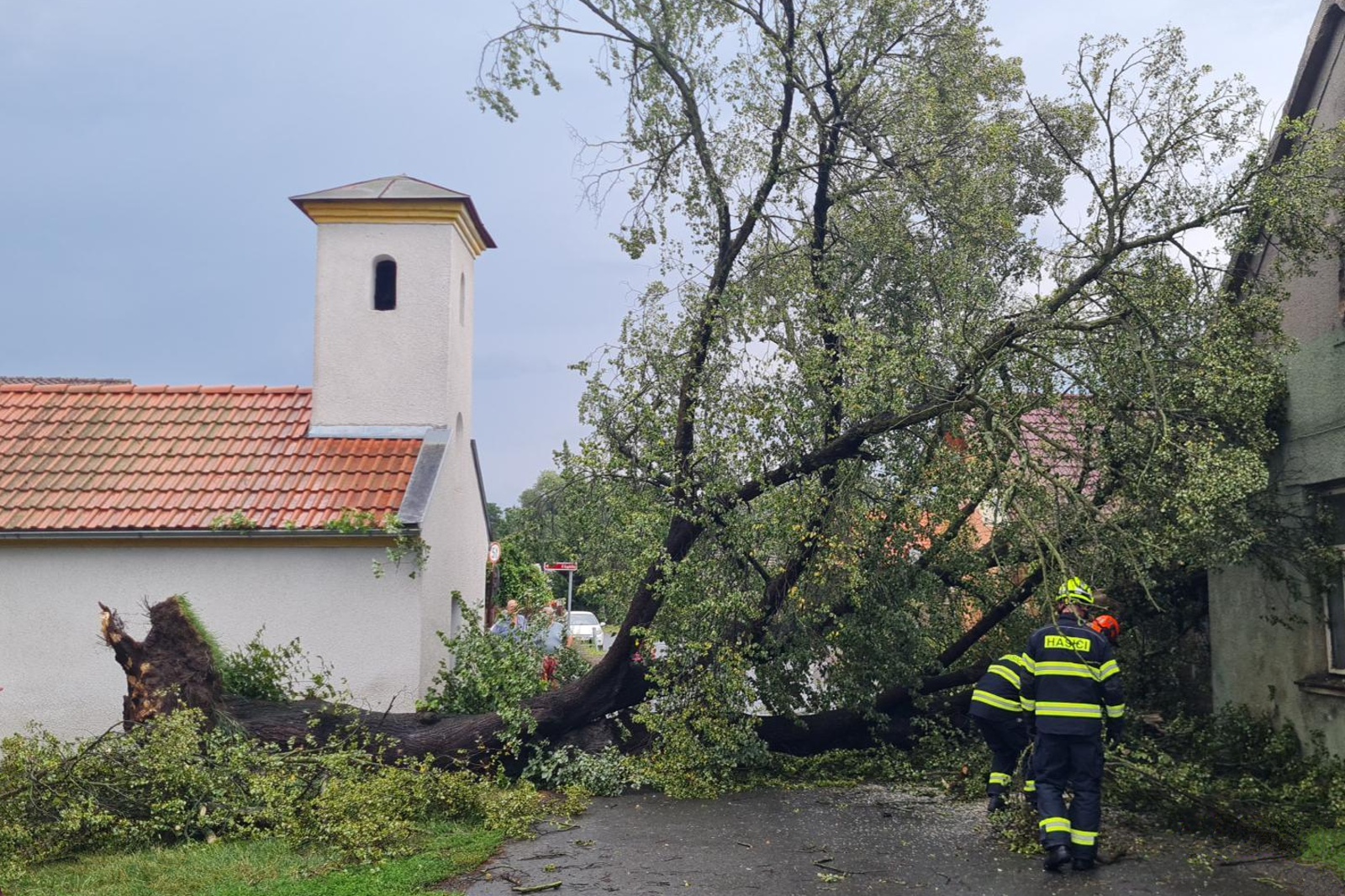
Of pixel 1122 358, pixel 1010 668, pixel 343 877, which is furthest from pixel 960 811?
pixel 343 877

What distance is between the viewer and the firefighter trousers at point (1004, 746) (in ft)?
29.3

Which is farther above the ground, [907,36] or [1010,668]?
[907,36]

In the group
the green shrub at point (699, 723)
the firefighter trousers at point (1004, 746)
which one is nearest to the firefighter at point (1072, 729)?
the firefighter trousers at point (1004, 746)

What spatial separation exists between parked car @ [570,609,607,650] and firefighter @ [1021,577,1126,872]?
31.7 metres

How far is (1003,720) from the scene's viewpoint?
888cm

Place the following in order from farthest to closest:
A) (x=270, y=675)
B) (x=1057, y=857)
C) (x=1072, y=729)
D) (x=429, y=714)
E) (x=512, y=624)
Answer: (x=512, y=624)
(x=270, y=675)
(x=429, y=714)
(x=1072, y=729)
(x=1057, y=857)

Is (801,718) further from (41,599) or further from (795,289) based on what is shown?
(41,599)

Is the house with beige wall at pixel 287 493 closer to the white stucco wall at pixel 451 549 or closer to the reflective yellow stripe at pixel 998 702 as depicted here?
the white stucco wall at pixel 451 549

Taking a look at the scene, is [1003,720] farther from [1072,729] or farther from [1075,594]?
[1075,594]

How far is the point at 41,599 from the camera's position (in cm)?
1300

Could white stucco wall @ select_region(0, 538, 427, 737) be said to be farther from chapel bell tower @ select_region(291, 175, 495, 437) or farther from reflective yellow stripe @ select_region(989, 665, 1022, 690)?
reflective yellow stripe @ select_region(989, 665, 1022, 690)

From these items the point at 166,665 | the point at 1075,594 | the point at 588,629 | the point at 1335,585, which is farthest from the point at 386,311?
the point at 588,629

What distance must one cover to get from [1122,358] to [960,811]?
424cm

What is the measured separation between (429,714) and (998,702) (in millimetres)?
5838
